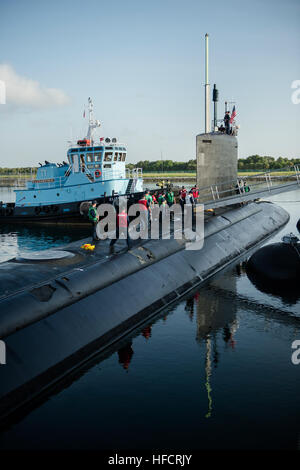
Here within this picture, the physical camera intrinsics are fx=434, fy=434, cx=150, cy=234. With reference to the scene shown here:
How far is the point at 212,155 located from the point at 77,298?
17381 mm

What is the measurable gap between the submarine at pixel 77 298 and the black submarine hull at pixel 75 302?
0.06 ft

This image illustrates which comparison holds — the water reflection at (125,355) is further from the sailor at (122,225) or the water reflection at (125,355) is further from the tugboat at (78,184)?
the tugboat at (78,184)

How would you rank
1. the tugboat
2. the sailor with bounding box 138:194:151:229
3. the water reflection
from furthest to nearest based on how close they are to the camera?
the tugboat < the sailor with bounding box 138:194:151:229 < the water reflection

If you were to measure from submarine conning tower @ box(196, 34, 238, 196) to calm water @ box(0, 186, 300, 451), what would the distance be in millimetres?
13987

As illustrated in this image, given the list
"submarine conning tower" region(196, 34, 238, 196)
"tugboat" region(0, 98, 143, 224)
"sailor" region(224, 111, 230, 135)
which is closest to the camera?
"submarine conning tower" region(196, 34, 238, 196)

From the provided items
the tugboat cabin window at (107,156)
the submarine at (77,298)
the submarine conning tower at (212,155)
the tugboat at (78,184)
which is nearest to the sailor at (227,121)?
the submarine conning tower at (212,155)

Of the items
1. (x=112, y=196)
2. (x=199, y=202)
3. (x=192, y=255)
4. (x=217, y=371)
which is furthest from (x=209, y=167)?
(x=217, y=371)

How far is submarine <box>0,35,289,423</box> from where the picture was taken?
8.70 m

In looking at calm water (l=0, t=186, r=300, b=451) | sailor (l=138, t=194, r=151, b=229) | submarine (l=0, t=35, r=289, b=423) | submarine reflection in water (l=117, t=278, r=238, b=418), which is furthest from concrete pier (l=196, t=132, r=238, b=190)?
calm water (l=0, t=186, r=300, b=451)

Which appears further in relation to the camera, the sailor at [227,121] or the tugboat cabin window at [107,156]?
the tugboat cabin window at [107,156]

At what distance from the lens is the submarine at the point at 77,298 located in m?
8.70

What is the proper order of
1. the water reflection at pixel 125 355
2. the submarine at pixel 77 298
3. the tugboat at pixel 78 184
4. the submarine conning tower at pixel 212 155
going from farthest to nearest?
the tugboat at pixel 78 184, the submarine conning tower at pixel 212 155, the water reflection at pixel 125 355, the submarine at pixel 77 298

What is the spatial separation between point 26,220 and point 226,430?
124 ft

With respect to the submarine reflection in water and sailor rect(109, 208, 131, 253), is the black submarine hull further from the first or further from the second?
sailor rect(109, 208, 131, 253)
